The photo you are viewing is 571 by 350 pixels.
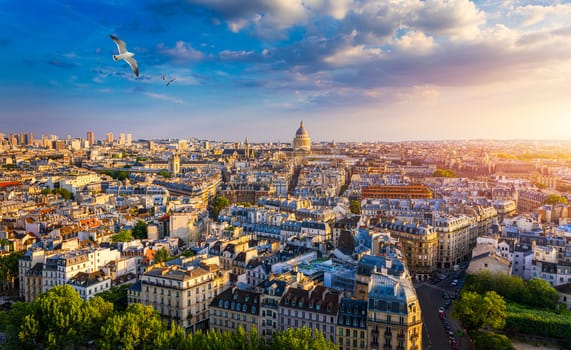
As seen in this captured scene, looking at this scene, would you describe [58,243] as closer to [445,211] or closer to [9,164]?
[445,211]

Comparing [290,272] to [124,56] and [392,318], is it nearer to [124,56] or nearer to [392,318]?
[392,318]

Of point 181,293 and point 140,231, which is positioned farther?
point 140,231

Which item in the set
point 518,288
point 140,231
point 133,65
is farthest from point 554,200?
point 133,65

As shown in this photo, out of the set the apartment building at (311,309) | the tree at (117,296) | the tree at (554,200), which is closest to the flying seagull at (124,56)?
the apartment building at (311,309)

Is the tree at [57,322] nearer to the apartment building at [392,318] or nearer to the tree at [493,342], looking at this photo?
the apartment building at [392,318]

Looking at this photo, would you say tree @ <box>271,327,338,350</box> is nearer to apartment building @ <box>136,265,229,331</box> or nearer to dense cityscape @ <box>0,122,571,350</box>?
dense cityscape @ <box>0,122,571,350</box>

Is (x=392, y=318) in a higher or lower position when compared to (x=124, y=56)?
lower

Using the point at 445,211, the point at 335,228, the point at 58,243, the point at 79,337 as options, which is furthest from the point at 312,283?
the point at 445,211
